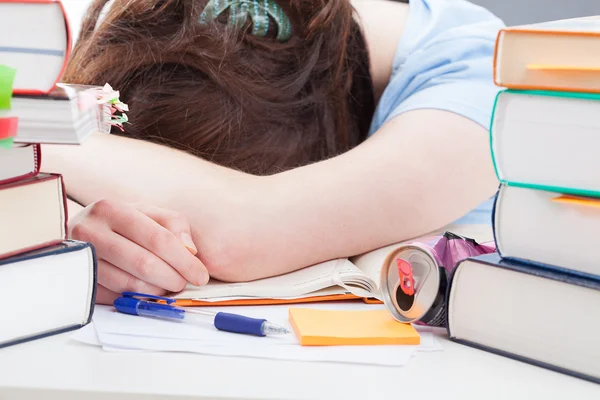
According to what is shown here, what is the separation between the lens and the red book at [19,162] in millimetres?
472

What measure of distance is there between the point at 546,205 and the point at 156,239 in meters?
0.30

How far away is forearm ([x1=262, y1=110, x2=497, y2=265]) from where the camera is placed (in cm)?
66

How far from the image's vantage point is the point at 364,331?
0.51 meters

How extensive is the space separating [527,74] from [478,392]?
0.19m

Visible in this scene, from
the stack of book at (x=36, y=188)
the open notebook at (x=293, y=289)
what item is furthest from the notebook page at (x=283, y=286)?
the stack of book at (x=36, y=188)

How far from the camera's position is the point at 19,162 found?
1.59 feet

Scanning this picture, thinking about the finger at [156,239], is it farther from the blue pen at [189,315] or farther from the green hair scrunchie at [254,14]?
the green hair scrunchie at [254,14]

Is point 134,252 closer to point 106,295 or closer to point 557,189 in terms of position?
point 106,295

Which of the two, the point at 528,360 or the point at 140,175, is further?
the point at 140,175

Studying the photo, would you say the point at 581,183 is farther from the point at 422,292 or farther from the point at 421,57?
the point at 421,57

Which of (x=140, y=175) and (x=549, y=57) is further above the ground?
(x=549, y=57)

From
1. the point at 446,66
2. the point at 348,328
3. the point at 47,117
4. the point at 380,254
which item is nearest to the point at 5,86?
the point at 47,117

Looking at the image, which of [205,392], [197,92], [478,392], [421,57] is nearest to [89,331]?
[205,392]

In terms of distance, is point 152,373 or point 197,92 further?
point 197,92
